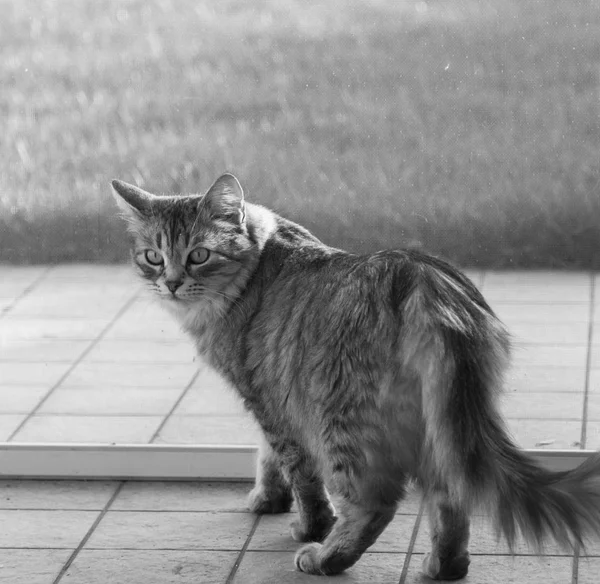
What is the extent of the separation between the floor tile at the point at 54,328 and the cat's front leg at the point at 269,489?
757 millimetres

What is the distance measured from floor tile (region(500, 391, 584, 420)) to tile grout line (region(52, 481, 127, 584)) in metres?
1.08

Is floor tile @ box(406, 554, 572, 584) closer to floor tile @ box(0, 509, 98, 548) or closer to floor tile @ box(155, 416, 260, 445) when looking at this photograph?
floor tile @ box(155, 416, 260, 445)

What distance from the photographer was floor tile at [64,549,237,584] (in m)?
2.77

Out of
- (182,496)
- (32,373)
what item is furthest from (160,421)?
(32,373)

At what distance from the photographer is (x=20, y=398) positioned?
355cm

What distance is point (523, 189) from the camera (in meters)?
3.31

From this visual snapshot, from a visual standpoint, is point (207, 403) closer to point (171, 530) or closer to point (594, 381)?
point (171, 530)

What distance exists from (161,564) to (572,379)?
128cm

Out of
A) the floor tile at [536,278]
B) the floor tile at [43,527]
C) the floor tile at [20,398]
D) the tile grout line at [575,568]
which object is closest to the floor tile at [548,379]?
the floor tile at [536,278]

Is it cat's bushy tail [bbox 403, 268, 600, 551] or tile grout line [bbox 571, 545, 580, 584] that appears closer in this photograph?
cat's bushy tail [bbox 403, 268, 600, 551]

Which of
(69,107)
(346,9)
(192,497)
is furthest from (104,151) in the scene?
(192,497)

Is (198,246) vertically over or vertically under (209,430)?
over

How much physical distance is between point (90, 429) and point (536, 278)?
1.34 meters

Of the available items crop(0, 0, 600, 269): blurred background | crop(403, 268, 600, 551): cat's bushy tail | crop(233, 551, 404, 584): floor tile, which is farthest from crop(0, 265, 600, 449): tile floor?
crop(403, 268, 600, 551): cat's bushy tail
